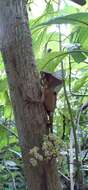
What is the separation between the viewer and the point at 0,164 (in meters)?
1.18

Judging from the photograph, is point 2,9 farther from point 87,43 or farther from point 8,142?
point 8,142

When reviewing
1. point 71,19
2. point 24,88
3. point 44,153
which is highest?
point 71,19

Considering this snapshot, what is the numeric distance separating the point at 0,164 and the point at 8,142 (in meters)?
0.17

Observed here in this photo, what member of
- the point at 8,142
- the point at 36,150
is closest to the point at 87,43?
the point at 8,142

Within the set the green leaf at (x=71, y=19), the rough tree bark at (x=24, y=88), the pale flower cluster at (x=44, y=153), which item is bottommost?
the pale flower cluster at (x=44, y=153)

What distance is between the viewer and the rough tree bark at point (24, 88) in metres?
0.56

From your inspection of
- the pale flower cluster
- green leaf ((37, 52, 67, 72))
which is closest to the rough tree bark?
the pale flower cluster

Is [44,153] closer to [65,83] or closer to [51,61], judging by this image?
[51,61]

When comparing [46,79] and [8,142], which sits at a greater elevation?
[46,79]

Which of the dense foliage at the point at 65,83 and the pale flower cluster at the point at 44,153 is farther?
the dense foliage at the point at 65,83

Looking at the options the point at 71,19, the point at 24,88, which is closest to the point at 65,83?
the point at 71,19

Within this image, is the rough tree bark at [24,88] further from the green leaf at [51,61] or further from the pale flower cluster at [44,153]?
the green leaf at [51,61]

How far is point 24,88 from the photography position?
56cm

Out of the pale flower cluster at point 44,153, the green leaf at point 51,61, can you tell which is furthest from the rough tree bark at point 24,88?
the green leaf at point 51,61
